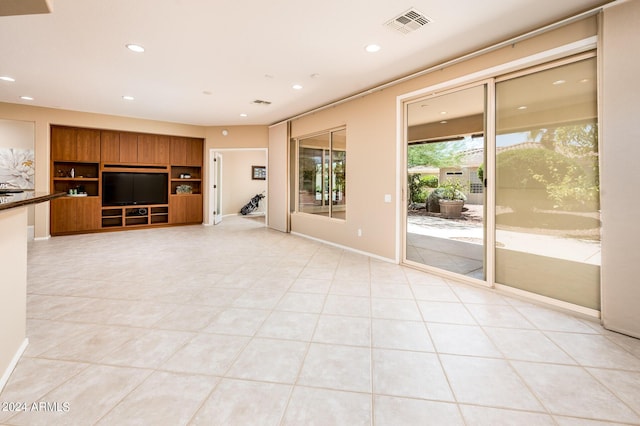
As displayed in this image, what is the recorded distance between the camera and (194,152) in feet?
27.2

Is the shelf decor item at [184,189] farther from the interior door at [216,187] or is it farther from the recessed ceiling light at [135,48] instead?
the recessed ceiling light at [135,48]

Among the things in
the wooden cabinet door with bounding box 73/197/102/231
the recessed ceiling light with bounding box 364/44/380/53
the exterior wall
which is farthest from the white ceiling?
the wooden cabinet door with bounding box 73/197/102/231

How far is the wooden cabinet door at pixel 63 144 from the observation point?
653cm

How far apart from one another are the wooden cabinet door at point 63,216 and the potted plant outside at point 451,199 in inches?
309

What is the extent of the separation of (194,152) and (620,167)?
28.1 feet

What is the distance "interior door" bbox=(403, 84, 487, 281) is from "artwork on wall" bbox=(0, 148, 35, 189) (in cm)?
865

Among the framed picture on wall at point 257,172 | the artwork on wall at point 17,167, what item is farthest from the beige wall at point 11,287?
the framed picture on wall at point 257,172

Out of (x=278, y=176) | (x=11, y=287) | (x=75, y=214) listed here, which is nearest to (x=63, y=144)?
(x=75, y=214)

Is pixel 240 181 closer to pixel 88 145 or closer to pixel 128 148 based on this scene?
pixel 128 148

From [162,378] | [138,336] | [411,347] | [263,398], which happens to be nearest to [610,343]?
[411,347]

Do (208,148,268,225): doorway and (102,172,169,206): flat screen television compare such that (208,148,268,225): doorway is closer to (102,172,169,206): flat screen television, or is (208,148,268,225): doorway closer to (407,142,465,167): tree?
(102,172,169,206): flat screen television

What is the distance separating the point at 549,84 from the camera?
9.51ft

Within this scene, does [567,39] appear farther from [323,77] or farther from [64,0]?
[64,0]

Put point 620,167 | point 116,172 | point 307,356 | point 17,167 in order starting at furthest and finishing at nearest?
point 116,172 → point 17,167 → point 620,167 → point 307,356
